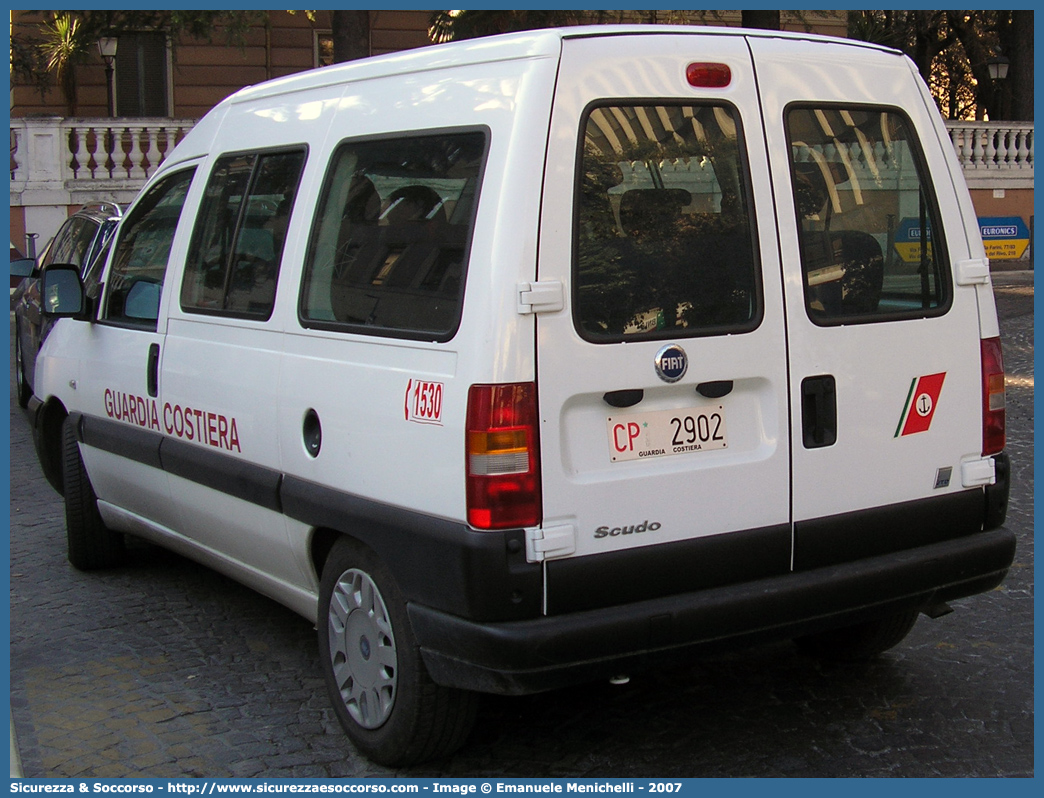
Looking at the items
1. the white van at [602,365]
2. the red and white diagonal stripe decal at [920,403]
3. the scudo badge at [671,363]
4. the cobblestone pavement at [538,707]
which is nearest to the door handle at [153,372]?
the white van at [602,365]

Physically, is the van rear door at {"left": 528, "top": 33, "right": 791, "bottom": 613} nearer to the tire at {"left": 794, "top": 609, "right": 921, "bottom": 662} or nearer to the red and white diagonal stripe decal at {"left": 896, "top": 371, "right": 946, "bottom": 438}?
the red and white diagonal stripe decal at {"left": 896, "top": 371, "right": 946, "bottom": 438}

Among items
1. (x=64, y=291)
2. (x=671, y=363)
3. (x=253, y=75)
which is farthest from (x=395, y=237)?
(x=253, y=75)

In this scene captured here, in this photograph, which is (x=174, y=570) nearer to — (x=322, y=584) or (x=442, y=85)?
(x=322, y=584)

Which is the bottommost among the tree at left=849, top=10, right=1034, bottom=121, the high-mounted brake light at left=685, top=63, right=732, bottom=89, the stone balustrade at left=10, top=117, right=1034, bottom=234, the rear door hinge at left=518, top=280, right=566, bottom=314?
the rear door hinge at left=518, top=280, right=566, bottom=314

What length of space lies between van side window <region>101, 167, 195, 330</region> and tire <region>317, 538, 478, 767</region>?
173 centimetres

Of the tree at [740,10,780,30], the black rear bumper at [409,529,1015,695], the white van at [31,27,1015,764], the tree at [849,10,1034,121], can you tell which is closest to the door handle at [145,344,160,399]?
the white van at [31,27,1015,764]

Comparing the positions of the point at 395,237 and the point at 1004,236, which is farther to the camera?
the point at 1004,236

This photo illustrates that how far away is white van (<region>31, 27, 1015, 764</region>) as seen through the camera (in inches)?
133

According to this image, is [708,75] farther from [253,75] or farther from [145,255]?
[253,75]

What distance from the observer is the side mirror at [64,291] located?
5551mm

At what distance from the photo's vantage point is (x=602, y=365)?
11.2ft

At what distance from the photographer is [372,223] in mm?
3916

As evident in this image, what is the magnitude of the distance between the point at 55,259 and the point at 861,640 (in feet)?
26.2

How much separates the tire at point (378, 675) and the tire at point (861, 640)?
160 cm
